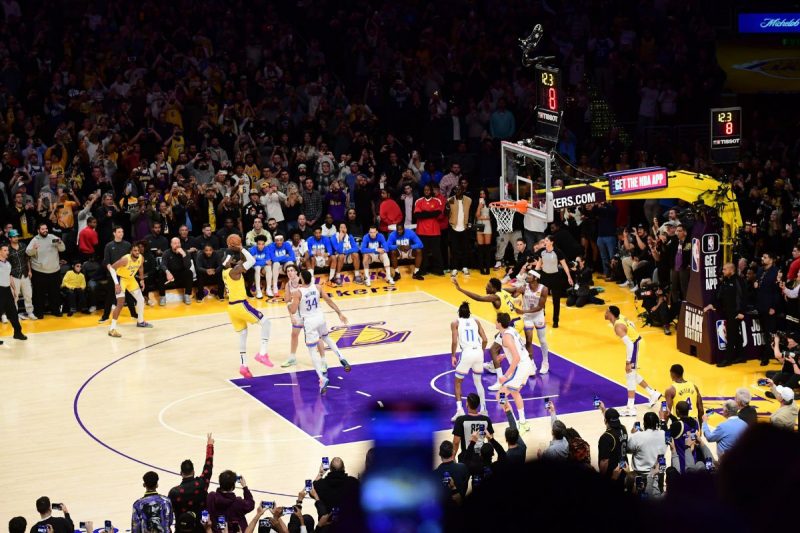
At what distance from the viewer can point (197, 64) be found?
2806 centimetres

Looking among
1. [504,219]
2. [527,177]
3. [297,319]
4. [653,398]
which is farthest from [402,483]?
[504,219]

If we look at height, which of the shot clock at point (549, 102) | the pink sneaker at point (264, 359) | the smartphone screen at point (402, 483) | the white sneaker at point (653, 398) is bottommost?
the white sneaker at point (653, 398)

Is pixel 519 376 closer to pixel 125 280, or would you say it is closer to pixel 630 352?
pixel 630 352

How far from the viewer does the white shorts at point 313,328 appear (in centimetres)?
1755

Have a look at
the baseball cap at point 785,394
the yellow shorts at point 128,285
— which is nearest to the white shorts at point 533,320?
the baseball cap at point 785,394

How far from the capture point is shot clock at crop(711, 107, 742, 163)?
19266 millimetres

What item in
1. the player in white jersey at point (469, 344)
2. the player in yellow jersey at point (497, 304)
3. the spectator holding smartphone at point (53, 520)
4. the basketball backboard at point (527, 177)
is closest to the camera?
the spectator holding smartphone at point (53, 520)

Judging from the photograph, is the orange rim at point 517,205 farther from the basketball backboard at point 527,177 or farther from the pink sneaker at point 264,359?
the pink sneaker at point 264,359

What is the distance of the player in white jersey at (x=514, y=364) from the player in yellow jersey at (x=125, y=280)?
847 cm

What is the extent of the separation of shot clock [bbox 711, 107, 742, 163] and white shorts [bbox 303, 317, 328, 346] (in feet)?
24.0

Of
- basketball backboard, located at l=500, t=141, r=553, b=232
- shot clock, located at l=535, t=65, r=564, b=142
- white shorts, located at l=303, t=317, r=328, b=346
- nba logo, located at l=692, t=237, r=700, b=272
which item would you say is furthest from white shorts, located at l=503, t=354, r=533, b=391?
shot clock, located at l=535, t=65, r=564, b=142

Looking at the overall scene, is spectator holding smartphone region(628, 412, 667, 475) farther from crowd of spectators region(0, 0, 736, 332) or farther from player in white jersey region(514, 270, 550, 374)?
crowd of spectators region(0, 0, 736, 332)

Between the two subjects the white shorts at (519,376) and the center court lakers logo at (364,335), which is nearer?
the white shorts at (519,376)

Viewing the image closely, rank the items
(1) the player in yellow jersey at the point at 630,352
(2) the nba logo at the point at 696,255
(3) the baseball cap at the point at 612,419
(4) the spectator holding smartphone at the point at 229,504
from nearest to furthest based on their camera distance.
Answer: (4) the spectator holding smartphone at the point at 229,504, (3) the baseball cap at the point at 612,419, (1) the player in yellow jersey at the point at 630,352, (2) the nba logo at the point at 696,255
